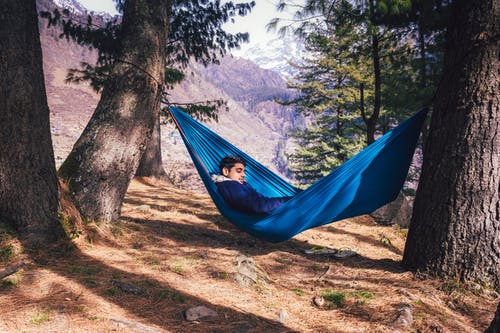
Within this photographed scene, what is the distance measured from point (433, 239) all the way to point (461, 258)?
0.59ft

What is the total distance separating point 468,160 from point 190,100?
109m

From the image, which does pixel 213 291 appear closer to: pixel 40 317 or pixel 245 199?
pixel 40 317

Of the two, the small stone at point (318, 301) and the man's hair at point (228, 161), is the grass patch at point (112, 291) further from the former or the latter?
the man's hair at point (228, 161)

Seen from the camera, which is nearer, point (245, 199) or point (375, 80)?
point (245, 199)

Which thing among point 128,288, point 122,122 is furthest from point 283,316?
point 122,122

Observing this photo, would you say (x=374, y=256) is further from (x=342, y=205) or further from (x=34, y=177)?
(x=34, y=177)

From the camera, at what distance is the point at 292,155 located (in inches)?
516

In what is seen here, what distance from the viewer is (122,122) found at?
2457 mm

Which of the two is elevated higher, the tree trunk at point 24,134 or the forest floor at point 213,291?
the tree trunk at point 24,134

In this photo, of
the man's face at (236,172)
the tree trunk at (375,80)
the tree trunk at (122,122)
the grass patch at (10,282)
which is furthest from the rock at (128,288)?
the tree trunk at (375,80)

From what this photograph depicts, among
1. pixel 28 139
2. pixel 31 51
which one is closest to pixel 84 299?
pixel 28 139

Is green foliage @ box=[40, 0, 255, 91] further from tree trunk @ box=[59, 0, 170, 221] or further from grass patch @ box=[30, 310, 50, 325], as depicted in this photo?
grass patch @ box=[30, 310, 50, 325]

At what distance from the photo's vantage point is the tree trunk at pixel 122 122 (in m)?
2.42

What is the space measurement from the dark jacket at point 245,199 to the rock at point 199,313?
1.19 meters
